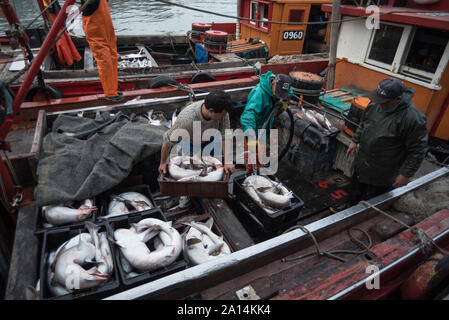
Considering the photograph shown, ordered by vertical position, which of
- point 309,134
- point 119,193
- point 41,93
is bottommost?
point 309,134

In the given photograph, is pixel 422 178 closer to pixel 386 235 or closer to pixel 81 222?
pixel 386 235

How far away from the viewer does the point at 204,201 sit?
3496 millimetres

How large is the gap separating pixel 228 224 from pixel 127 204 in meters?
1.27

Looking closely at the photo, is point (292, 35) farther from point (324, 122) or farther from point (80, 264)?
point (80, 264)

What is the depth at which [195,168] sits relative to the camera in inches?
140

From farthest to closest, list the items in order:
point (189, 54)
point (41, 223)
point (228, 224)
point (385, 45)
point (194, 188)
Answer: point (189, 54) < point (385, 45) < point (194, 188) < point (228, 224) < point (41, 223)

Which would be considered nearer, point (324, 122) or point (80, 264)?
point (80, 264)

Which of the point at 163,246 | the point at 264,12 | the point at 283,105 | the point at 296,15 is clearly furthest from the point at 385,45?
the point at 163,246

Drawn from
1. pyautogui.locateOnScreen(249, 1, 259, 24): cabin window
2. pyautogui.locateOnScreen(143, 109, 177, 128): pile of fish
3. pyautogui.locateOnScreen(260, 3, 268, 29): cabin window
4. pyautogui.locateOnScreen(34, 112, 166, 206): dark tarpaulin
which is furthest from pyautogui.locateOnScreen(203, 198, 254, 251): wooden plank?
pyautogui.locateOnScreen(249, 1, 259, 24): cabin window

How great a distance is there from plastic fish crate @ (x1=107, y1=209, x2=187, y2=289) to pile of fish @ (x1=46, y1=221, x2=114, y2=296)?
3.8 inches

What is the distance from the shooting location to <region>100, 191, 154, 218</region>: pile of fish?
3082 millimetres

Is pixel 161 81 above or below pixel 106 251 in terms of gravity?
above

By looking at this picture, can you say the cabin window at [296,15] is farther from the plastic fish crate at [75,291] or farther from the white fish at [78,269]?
the white fish at [78,269]
